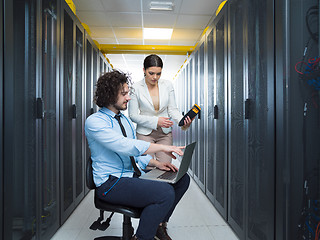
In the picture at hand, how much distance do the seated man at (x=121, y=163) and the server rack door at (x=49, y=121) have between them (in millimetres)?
490

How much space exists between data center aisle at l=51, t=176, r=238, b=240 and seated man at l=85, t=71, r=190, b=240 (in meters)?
0.67

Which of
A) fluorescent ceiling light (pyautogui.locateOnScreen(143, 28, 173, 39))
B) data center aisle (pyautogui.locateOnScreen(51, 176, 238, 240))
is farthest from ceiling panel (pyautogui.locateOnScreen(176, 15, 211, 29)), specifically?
data center aisle (pyautogui.locateOnScreen(51, 176, 238, 240))

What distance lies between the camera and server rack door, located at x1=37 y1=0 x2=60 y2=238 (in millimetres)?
1891

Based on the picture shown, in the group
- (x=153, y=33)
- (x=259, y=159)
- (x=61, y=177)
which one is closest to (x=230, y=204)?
(x=259, y=159)

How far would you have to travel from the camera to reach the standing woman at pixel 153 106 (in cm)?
225

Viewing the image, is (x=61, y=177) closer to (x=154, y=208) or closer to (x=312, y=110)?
(x=154, y=208)

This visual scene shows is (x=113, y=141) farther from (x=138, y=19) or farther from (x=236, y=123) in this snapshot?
(x=138, y=19)

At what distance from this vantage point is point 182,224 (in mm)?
2377

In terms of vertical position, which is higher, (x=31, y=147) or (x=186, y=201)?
(x=31, y=147)

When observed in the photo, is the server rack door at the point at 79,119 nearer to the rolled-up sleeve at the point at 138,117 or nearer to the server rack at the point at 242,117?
the rolled-up sleeve at the point at 138,117

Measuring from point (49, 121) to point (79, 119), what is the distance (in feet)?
3.00

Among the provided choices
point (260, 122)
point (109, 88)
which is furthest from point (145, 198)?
point (260, 122)

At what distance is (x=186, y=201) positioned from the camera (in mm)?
3059

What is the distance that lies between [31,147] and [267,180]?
Result: 1.45 m
